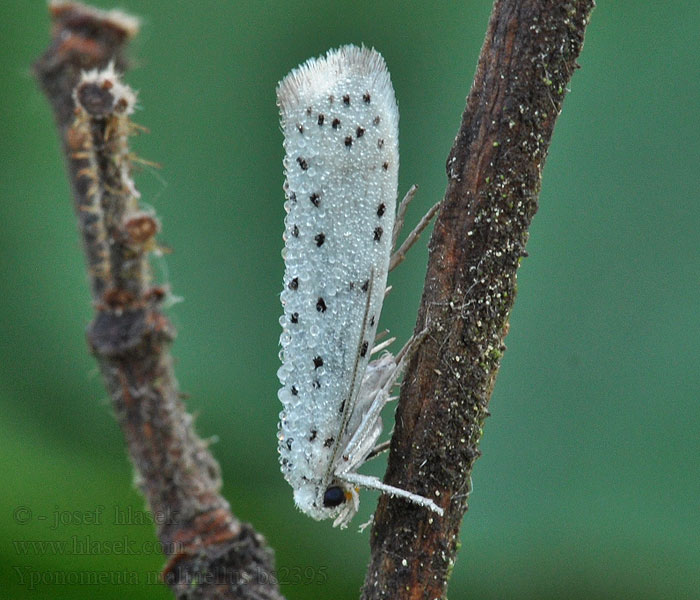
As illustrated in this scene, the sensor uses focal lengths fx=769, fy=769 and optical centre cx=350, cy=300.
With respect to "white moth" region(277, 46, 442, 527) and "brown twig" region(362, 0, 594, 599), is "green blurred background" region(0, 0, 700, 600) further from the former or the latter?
"brown twig" region(362, 0, 594, 599)

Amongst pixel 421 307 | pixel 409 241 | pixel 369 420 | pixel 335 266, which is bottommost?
pixel 369 420

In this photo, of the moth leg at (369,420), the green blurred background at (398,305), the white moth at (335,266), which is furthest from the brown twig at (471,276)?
the green blurred background at (398,305)

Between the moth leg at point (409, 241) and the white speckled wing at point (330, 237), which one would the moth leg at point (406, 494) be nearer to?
the white speckled wing at point (330, 237)

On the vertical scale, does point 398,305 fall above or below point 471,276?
above

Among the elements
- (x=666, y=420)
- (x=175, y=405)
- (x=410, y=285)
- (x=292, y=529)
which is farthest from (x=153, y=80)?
(x=666, y=420)

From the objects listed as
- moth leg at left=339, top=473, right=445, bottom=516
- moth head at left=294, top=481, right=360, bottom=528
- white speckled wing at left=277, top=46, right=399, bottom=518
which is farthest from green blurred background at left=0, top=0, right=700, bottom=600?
moth leg at left=339, top=473, right=445, bottom=516

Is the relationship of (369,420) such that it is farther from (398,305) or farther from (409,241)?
(398,305)

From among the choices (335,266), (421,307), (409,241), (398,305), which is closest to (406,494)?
(421,307)
